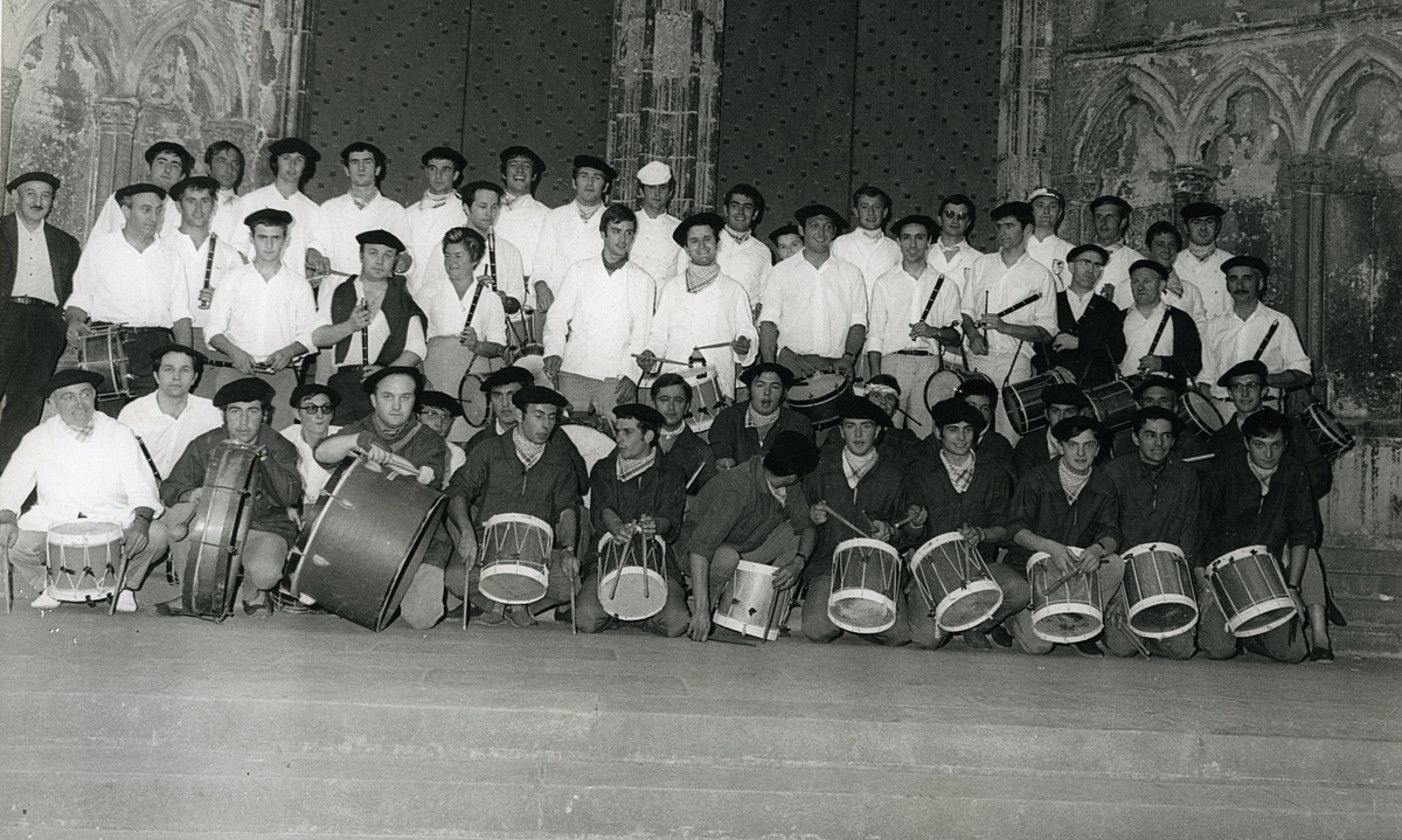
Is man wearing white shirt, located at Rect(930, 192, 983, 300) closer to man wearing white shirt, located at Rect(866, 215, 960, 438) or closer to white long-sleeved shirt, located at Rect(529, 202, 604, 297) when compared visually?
man wearing white shirt, located at Rect(866, 215, 960, 438)

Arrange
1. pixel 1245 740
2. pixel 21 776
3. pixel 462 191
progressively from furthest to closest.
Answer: pixel 462 191, pixel 1245 740, pixel 21 776


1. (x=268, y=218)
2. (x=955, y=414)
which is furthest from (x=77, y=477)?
(x=955, y=414)

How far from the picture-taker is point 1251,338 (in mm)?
8383

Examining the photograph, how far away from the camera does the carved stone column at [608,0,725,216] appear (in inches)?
385

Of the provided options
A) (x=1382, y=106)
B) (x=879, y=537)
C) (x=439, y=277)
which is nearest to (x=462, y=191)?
(x=439, y=277)

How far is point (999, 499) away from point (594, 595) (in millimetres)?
2108

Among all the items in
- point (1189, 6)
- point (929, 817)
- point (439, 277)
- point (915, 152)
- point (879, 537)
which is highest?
point (1189, 6)

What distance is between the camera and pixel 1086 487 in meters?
6.85

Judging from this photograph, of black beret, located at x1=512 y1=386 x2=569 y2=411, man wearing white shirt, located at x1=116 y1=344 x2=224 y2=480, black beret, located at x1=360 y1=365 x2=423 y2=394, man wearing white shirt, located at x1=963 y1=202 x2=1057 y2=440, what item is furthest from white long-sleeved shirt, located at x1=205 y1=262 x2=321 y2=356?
man wearing white shirt, located at x1=963 y1=202 x2=1057 y2=440

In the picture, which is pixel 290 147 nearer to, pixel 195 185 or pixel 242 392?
pixel 195 185

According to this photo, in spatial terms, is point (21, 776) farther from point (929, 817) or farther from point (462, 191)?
point (462, 191)

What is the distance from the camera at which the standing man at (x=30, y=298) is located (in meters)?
7.34

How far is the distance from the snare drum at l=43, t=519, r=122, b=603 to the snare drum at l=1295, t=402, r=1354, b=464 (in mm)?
6301

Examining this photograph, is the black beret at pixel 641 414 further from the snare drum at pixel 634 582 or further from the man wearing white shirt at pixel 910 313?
the man wearing white shirt at pixel 910 313
